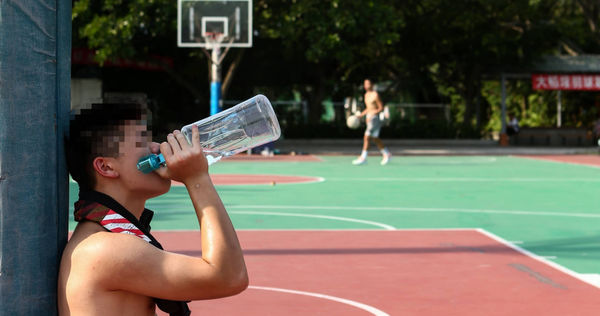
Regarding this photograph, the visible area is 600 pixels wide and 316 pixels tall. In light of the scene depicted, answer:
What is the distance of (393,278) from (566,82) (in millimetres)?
30825

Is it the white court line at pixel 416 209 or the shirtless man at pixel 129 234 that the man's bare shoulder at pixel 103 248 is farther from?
the white court line at pixel 416 209

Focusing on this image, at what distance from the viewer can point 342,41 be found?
28.6 m

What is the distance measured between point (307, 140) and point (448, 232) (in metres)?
26.4

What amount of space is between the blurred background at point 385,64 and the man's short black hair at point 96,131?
26.4 m

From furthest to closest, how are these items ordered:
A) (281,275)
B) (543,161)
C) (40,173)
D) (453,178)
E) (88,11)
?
(88,11)
(543,161)
(453,178)
(281,275)
(40,173)

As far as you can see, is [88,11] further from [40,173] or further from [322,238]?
[40,173]

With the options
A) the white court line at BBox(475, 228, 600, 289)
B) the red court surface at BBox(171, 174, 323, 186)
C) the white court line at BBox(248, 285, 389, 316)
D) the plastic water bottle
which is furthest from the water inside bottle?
the red court surface at BBox(171, 174, 323, 186)

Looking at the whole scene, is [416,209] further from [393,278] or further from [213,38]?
[213,38]

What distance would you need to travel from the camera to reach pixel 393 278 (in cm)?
704

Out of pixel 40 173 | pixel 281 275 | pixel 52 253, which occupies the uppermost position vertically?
pixel 40 173

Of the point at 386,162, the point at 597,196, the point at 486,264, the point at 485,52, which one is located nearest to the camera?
the point at 486,264

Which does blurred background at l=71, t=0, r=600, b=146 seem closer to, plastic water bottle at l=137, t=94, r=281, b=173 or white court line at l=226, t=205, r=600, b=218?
white court line at l=226, t=205, r=600, b=218

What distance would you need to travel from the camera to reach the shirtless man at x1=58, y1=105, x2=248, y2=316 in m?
2.32

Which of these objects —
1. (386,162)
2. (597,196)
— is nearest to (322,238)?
(597,196)
